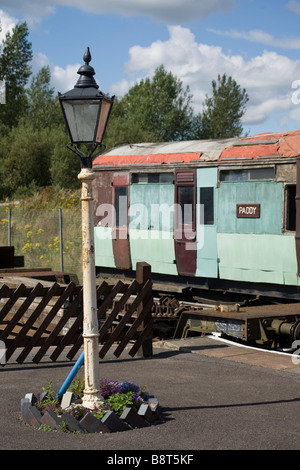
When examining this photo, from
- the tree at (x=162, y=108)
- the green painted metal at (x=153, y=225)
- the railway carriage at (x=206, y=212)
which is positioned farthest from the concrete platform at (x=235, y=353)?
the tree at (x=162, y=108)

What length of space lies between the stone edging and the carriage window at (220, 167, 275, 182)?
8.82 meters

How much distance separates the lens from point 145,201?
1816 centimetres

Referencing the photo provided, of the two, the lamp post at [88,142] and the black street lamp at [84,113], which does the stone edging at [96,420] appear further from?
the black street lamp at [84,113]

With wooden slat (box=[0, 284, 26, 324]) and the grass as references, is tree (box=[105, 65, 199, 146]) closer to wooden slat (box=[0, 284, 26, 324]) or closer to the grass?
the grass

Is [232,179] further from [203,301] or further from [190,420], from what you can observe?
[190,420]

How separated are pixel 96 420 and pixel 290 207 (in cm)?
909

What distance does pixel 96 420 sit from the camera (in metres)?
6.84

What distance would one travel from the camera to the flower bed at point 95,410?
686 cm

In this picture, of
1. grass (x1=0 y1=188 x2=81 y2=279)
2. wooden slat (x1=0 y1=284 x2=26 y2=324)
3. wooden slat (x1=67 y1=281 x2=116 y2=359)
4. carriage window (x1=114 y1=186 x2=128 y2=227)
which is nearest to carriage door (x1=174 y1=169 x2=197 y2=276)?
carriage window (x1=114 y1=186 x2=128 y2=227)

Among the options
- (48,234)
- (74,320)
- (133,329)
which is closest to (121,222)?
(74,320)

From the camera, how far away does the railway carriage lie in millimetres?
15055

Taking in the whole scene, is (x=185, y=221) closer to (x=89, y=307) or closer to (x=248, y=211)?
(x=248, y=211)

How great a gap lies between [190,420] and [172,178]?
422 inches

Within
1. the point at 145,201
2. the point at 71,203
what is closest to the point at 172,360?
the point at 145,201
